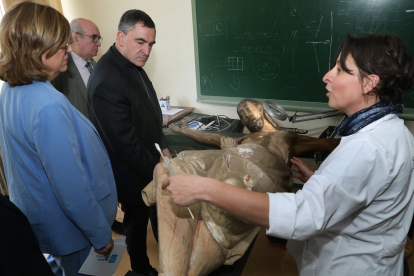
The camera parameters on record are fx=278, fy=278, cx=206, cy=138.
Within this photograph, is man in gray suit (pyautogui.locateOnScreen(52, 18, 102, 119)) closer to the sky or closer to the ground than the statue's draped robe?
closer to the sky

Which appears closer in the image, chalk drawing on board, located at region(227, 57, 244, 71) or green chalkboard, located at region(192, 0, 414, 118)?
green chalkboard, located at region(192, 0, 414, 118)

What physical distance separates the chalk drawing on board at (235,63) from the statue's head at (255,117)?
0.99m

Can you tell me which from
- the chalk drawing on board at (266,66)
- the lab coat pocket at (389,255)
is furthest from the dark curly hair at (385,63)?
the chalk drawing on board at (266,66)

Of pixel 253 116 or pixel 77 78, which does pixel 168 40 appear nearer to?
pixel 77 78

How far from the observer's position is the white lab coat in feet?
2.54

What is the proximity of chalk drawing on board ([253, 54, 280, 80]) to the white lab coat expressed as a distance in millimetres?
2434

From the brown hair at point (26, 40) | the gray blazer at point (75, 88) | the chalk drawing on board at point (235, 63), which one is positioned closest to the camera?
the brown hair at point (26, 40)

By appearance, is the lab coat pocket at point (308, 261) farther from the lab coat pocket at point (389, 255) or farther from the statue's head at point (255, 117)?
the statue's head at point (255, 117)

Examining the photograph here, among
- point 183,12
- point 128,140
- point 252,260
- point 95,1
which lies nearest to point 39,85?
point 128,140

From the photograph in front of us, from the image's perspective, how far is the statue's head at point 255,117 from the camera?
252cm

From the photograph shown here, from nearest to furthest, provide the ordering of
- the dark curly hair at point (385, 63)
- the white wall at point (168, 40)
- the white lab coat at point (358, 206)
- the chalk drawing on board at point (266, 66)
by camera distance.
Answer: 1. the white lab coat at point (358, 206)
2. the dark curly hair at point (385, 63)
3. the chalk drawing on board at point (266, 66)
4. the white wall at point (168, 40)

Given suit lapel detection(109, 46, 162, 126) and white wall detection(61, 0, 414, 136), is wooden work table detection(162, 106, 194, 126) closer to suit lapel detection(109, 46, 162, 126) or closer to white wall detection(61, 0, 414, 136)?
white wall detection(61, 0, 414, 136)

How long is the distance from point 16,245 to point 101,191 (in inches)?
16.7

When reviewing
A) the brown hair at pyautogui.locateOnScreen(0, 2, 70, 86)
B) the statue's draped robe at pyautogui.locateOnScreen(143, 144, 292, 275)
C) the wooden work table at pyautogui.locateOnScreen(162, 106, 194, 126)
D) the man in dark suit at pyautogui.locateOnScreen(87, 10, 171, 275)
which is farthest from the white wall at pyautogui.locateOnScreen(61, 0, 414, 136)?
the brown hair at pyautogui.locateOnScreen(0, 2, 70, 86)
